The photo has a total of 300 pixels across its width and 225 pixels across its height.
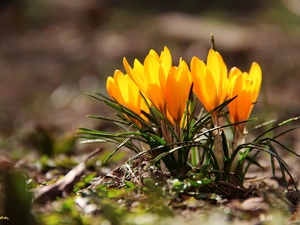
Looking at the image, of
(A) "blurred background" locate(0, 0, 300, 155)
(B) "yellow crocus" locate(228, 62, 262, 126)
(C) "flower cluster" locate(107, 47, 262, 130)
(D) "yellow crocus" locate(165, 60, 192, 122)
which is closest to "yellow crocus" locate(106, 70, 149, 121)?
(C) "flower cluster" locate(107, 47, 262, 130)

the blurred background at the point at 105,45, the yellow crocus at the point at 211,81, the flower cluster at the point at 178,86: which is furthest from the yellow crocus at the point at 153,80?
the blurred background at the point at 105,45

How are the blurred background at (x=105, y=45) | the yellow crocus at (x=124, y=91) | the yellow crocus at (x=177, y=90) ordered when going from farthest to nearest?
the blurred background at (x=105, y=45) → the yellow crocus at (x=124, y=91) → the yellow crocus at (x=177, y=90)

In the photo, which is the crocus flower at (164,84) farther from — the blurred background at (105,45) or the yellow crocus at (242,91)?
the blurred background at (105,45)

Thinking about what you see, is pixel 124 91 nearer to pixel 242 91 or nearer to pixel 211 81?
pixel 211 81

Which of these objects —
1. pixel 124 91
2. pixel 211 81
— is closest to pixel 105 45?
pixel 124 91

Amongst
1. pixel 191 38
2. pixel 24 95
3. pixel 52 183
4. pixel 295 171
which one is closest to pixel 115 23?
pixel 191 38

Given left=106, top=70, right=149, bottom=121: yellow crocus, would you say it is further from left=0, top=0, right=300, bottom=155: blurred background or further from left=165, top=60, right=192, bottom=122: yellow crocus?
left=0, top=0, right=300, bottom=155: blurred background
